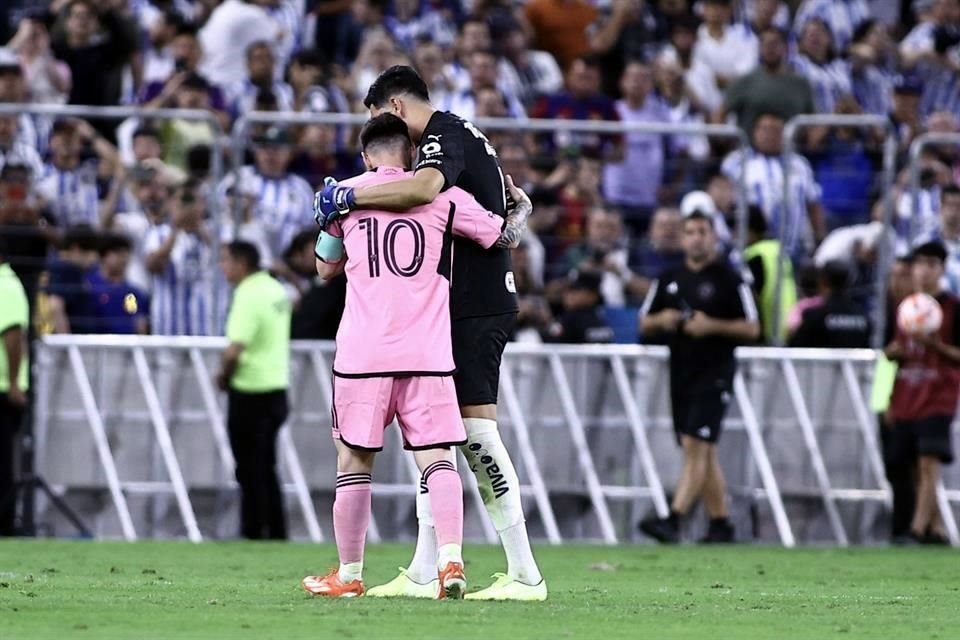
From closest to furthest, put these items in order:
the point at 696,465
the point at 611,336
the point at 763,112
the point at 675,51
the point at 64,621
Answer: the point at 64,621 < the point at 696,465 < the point at 611,336 < the point at 763,112 < the point at 675,51

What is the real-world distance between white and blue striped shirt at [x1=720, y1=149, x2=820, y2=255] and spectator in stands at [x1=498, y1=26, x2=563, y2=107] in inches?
137

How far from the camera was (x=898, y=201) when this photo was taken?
→ 18.7m

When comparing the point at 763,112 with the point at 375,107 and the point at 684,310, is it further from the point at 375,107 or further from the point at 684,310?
the point at 375,107

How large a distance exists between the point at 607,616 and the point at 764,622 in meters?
0.66

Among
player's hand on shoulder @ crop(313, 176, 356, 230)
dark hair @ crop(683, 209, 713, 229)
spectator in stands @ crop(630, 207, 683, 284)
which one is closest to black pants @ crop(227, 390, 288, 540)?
dark hair @ crop(683, 209, 713, 229)

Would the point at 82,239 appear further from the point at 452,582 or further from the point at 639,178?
the point at 452,582

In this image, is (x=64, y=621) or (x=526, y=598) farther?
(x=526, y=598)

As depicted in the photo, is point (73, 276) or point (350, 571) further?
point (73, 276)

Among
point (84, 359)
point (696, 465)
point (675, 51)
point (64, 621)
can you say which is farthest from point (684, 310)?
point (64, 621)

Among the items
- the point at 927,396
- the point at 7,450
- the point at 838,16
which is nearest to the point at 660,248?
the point at 927,396

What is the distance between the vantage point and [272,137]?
18.3 m

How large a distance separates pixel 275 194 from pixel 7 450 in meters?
3.12

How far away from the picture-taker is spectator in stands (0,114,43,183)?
17.9 m

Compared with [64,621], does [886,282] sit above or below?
above
